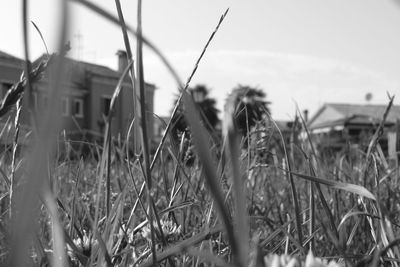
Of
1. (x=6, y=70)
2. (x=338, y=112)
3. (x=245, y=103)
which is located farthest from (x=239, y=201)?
(x=338, y=112)

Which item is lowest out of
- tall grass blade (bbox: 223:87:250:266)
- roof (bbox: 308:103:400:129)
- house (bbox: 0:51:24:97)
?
tall grass blade (bbox: 223:87:250:266)

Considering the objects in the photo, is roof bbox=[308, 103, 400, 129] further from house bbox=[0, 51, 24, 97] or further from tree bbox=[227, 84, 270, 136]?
tree bbox=[227, 84, 270, 136]

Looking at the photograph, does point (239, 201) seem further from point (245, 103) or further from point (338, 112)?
point (338, 112)

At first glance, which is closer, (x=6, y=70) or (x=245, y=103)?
(x=245, y=103)

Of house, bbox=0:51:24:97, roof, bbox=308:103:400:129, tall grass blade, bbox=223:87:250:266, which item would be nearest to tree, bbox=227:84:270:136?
tall grass blade, bbox=223:87:250:266

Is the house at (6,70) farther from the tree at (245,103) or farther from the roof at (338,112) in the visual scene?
the roof at (338,112)

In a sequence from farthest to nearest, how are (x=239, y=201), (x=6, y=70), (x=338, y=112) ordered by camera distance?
(x=338, y=112) → (x=6, y=70) → (x=239, y=201)

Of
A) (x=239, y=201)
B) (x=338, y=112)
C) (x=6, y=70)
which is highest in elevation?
(x=6, y=70)

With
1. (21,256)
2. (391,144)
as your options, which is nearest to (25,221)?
(21,256)

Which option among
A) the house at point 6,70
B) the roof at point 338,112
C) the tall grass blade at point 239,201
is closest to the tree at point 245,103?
the tall grass blade at point 239,201

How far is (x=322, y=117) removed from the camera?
4016cm

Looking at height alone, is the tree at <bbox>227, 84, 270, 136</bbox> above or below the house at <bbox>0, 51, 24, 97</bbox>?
below

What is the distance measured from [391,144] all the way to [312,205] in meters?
1.39

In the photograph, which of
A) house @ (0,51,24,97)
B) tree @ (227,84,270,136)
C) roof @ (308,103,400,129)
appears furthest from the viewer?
roof @ (308,103,400,129)
